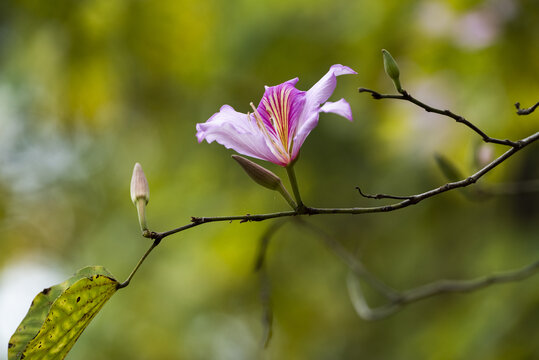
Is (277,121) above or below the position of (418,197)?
above

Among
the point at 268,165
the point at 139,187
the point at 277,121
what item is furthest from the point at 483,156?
the point at 268,165

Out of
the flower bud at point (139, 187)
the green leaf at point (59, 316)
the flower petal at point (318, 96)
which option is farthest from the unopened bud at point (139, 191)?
the flower petal at point (318, 96)

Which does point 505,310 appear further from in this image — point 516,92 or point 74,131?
point 74,131

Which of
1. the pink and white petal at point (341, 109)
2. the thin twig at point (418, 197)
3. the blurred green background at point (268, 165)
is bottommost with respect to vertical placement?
the thin twig at point (418, 197)

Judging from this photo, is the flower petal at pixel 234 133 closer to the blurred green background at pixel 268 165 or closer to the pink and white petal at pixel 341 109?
the pink and white petal at pixel 341 109

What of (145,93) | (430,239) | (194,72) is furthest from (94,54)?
(430,239)

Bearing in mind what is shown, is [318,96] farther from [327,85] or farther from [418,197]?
[418,197]
